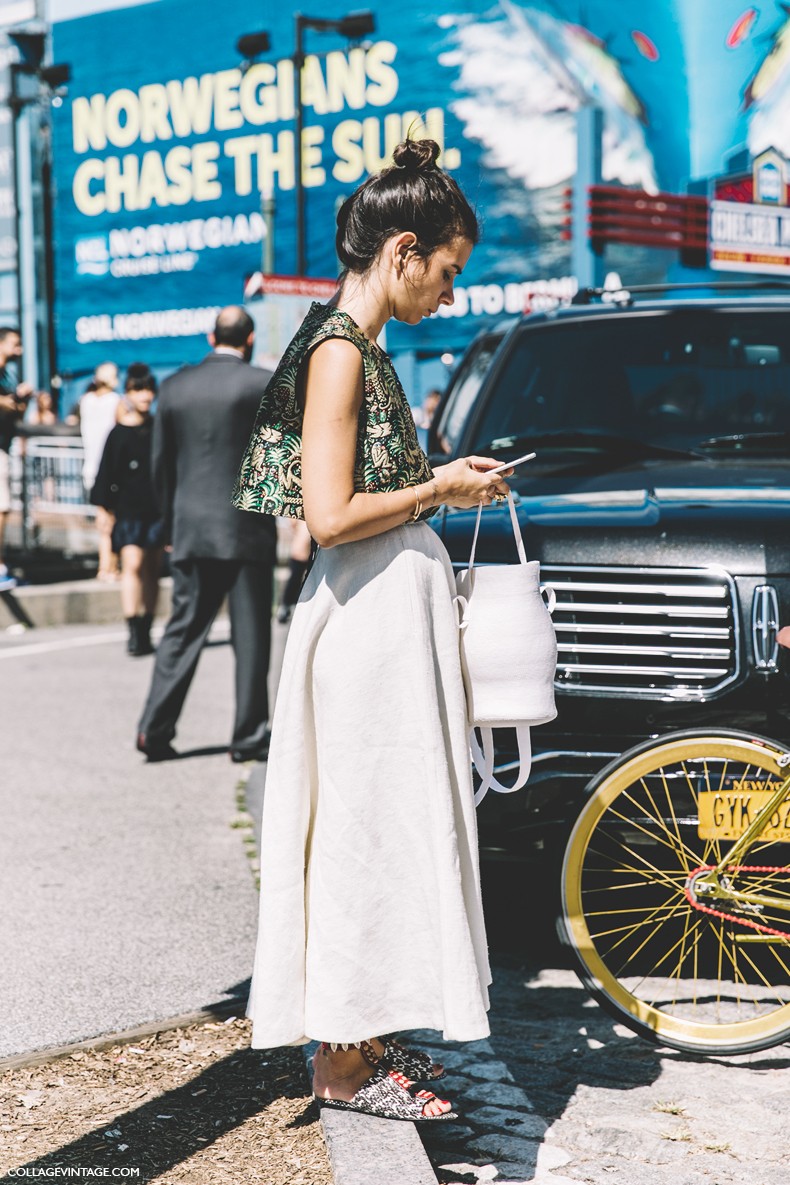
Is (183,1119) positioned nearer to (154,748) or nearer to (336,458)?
(336,458)

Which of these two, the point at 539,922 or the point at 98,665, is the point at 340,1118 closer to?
the point at 539,922

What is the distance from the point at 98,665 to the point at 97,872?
208 inches

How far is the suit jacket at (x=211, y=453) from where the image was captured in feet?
23.2

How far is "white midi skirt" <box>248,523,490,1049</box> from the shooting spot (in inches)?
124

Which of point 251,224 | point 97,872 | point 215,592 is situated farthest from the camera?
point 251,224

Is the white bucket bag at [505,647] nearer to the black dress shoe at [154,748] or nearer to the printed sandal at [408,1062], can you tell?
the printed sandal at [408,1062]

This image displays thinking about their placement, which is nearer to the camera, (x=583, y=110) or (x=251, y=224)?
(x=583, y=110)

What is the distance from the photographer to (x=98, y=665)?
35.2 feet

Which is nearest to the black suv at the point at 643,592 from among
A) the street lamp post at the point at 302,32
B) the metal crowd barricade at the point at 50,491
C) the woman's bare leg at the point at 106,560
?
the woman's bare leg at the point at 106,560

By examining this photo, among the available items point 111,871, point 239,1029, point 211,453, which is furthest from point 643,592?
point 211,453

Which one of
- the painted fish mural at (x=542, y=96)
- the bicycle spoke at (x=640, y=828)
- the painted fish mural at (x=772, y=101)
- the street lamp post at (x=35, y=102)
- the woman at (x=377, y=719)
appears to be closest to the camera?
the woman at (x=377, y=719)

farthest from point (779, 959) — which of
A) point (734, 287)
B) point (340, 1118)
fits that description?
point (734, 287)

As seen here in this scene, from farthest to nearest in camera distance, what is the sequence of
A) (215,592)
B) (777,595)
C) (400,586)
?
(215,592) → (777,595) → (400,586)

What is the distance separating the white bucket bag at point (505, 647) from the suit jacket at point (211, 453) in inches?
151
